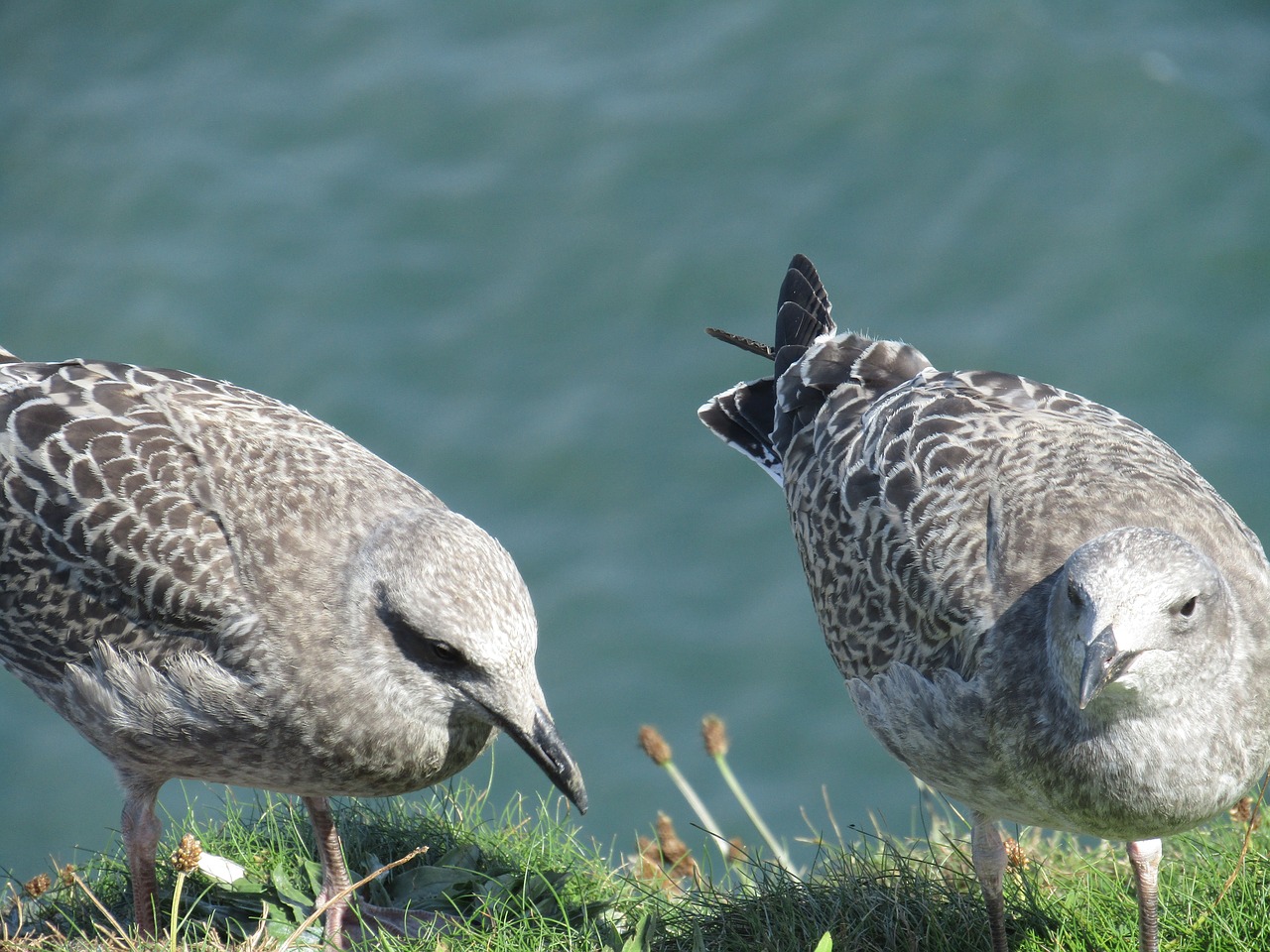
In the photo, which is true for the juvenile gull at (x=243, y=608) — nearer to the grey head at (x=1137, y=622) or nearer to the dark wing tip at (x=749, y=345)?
the grey head at (x=1137, y=622)

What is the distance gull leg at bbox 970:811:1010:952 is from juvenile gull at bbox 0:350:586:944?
1253 mm

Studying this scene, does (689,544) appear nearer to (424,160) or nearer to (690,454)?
(690,454)

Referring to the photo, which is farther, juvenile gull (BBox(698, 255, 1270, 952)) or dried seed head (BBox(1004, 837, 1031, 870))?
dried seed head (BBox(1004, 837, 1031, 870))

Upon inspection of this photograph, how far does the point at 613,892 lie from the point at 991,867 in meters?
1.47

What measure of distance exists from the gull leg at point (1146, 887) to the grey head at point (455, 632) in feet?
5.62

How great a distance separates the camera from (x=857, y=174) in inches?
520

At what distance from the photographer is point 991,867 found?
502 centimetres

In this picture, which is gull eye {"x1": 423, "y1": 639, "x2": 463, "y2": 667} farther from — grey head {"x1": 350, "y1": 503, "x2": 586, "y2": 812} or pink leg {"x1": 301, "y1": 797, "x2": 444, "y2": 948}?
pink leg {"x1": 301, "y1": 797, "x2": 444, "y2": 948}

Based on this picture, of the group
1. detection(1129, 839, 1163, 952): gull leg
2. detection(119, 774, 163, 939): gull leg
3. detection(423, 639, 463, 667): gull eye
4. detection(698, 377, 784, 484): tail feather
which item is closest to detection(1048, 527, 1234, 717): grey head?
detection(1129, 839, 1163, 952): gull leg

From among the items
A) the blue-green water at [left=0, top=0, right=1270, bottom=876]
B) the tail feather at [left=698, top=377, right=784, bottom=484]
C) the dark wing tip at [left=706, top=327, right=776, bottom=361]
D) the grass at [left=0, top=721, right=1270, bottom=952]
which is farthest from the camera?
the blue-green water at [left=0, top=0, right=1270, bottom=876]

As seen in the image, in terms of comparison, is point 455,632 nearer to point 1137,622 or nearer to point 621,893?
point 621,893

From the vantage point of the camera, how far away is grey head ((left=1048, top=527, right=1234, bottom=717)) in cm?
409

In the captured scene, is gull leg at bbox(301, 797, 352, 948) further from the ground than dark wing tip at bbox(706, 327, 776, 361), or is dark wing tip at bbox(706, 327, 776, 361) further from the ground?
dark wing tip at bbox(706, 327, 776, 361)

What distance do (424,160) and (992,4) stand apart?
497cm
